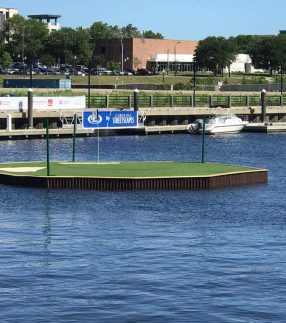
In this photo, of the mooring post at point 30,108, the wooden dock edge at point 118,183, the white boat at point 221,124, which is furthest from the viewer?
the white boat at point 221,124

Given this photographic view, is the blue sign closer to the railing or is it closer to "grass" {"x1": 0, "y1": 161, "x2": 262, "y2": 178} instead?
"grass" {"x1": 0, "y1": 161, "x2": 262, "y2": 178}

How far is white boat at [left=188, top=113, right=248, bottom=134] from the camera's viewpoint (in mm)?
124938

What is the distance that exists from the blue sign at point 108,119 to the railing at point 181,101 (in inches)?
1574

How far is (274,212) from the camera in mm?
59438

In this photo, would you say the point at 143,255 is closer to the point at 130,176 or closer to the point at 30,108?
the point at 130,176

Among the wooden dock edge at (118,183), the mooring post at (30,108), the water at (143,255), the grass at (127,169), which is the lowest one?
the water at (143,255)

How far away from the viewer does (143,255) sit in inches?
1825

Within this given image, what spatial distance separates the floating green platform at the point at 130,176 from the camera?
65188mm

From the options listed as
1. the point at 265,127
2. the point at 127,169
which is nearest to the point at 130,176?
the point at 127,169

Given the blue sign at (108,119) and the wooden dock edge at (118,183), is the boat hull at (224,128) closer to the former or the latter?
the blue sign at (108,119)

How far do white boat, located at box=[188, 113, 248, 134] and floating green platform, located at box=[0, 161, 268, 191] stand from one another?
170 feet

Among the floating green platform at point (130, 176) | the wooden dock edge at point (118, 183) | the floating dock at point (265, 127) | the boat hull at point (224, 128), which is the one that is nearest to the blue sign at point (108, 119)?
the floating green platform at point (130, 176)

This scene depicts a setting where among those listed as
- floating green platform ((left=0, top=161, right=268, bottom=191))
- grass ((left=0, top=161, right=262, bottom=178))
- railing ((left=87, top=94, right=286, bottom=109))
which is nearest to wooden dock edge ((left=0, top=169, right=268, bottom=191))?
floating green platform ((left=0, top=161, right=268, bottom=191))

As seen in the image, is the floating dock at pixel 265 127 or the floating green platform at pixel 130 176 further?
the floating dock at pixel 265 127
